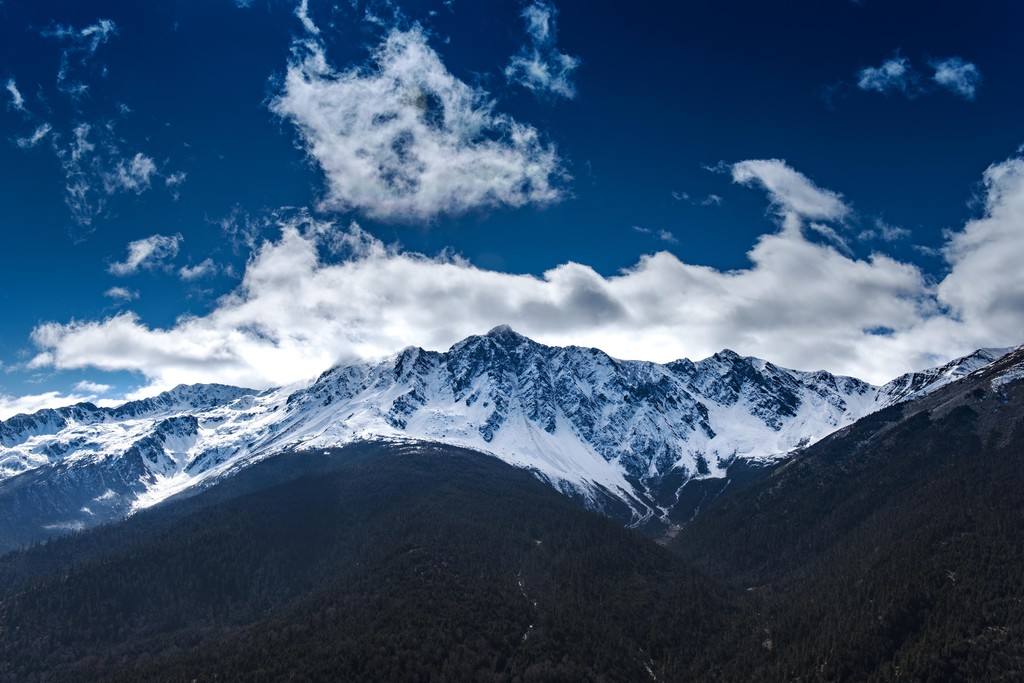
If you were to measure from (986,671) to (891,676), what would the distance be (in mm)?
21422

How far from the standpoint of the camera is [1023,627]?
199125mm

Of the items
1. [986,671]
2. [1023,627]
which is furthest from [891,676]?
[1023,627]

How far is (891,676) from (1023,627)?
36.2 meters

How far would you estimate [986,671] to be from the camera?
191000mm

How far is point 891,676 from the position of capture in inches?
7795

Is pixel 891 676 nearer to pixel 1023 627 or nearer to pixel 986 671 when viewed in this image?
pixel 986 671

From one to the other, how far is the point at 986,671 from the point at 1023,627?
18.2 metres
